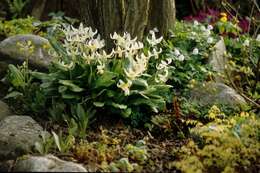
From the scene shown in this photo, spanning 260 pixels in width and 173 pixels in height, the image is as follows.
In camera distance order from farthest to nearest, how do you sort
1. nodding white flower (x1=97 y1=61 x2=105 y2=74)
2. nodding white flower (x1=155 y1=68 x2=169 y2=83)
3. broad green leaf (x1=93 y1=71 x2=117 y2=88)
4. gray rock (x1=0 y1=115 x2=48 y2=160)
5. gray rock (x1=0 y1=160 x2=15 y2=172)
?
nodding white flower (x1=155 y1=68 x2=169 y2=83) < broad green leaf (x1=93 y1=71 x2=117 y2=88) < nodding white flower (x1=97 y1=61 x2=105 y2=74) < gray rock (x1=0 y1=115 x2=48 y2=160) < gray rock (x1=0 y1=160 x2=15 y2=172)

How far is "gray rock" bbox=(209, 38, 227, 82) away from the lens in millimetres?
6594

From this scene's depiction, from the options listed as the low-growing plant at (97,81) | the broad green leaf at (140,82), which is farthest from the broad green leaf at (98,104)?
the broad green leaf at (140,82)

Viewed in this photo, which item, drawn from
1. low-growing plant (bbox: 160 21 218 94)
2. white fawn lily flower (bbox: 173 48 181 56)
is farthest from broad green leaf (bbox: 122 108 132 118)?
white fawn lily flower (bbox: 173 48 181 56)

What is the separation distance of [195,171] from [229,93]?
177cm

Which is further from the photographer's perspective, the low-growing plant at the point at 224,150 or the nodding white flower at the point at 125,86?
the nodding white flower at the point at 125,86

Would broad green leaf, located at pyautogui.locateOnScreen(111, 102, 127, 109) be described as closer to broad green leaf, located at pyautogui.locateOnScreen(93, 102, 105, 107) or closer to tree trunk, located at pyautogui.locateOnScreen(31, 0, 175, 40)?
broad green leaf, located at pyautogui.locateOnScreen(93, 102, 105, 107)

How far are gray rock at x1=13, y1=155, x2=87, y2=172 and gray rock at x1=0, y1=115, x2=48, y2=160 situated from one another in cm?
43

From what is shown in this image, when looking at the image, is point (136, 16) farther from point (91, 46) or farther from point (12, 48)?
point (12, 48)

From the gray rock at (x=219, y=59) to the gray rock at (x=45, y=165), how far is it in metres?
3.06

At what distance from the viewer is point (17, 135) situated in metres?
4.63

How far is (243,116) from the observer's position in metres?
5.00

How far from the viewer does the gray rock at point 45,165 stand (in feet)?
12.6

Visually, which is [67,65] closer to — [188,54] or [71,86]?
[71,86]

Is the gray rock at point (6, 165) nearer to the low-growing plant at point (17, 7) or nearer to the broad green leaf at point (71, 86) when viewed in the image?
the broad green leaf at point (71, 86)
